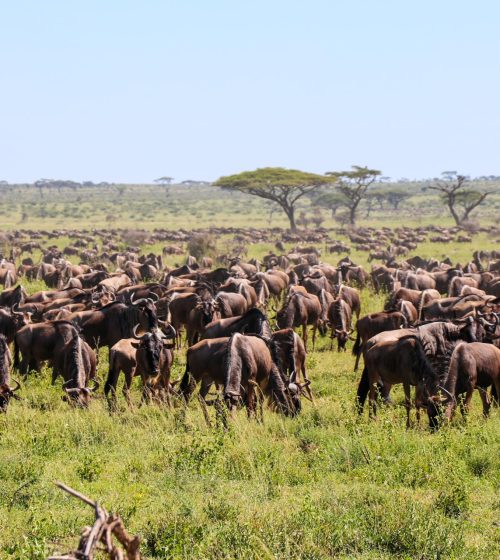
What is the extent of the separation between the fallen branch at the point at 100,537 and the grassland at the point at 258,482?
2.11m

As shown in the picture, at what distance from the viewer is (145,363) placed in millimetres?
11703

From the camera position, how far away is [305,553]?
246 inches

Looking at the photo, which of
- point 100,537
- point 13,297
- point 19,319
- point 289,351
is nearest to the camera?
point 100,537

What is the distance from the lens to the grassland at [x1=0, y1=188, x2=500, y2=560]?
21.1 ft

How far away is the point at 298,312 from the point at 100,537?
14557mm

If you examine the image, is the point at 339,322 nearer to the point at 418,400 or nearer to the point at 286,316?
the point at 286,316

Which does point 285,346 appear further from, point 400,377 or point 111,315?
point 111,315

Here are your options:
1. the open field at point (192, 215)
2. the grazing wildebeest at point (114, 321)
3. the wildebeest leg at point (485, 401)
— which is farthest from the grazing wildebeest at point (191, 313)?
the open field at point (192, 215)

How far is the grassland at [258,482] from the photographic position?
6441 mm

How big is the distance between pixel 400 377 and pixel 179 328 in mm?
7839

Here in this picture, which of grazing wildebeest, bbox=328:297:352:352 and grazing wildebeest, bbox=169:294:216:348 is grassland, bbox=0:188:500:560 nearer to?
grazing wildebeest, bbox=169:294:216:348

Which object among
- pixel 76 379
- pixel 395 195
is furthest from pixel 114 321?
pixel 395 195

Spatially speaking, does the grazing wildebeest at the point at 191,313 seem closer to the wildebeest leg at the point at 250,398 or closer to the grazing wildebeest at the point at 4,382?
the wildebeest leg at the point at 250,398

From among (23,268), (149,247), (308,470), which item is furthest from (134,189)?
(308,470)
